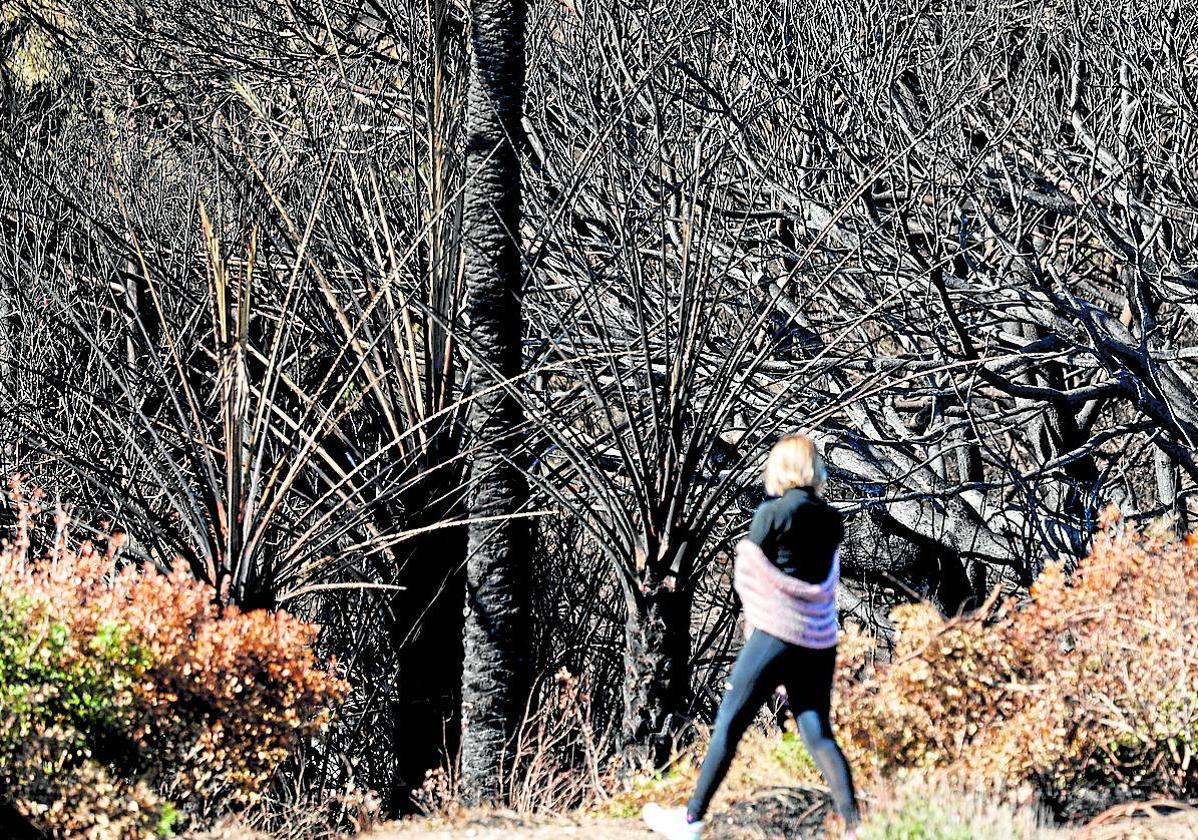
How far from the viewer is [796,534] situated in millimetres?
4805

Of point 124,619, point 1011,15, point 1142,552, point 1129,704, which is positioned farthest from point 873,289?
point 124,619

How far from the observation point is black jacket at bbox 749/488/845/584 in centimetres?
480

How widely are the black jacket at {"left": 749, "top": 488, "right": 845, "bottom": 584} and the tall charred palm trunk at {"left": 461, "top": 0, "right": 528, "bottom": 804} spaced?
10.7 ft

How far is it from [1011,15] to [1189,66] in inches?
59.6

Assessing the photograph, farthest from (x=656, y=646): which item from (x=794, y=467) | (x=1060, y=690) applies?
(x=794, y=467)

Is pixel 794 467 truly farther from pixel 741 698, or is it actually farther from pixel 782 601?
pixel 741 698

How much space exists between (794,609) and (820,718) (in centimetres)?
42

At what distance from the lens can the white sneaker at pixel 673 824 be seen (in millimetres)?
5098

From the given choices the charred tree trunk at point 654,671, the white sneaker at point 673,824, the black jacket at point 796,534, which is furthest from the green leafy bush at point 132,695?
the black jacket at point 796,534

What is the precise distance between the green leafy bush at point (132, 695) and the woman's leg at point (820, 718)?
7.24 feet

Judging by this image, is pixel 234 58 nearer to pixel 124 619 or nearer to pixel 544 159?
pixel 544 159

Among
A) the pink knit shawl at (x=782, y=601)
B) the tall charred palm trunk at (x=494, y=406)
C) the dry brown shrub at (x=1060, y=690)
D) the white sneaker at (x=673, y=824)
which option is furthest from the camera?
the tall charred palm trunk at (x=494, y=406)

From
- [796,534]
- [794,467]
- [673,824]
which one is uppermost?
[794,467]

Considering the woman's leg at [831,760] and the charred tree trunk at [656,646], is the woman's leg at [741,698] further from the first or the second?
the charred tree trunk at [656,646]
